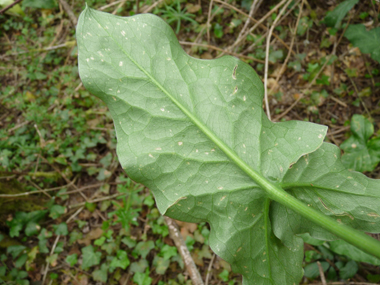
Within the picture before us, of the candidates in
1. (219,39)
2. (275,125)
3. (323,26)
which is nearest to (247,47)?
(219,39)

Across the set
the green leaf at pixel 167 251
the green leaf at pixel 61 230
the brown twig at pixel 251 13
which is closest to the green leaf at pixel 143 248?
the green leaf at pixel 167 251

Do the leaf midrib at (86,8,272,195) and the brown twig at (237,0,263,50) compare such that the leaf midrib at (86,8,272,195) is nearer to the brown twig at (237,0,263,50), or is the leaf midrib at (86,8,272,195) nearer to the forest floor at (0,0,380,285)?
the forest floor at (0,0,380,285)

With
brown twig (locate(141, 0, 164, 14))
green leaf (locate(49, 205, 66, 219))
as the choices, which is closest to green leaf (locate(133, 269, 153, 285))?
green leaf (locate(49, 205, 66, 219))

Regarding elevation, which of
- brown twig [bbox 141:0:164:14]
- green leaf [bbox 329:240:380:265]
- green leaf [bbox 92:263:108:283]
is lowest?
green leaf [bbox 92:263:108:283]

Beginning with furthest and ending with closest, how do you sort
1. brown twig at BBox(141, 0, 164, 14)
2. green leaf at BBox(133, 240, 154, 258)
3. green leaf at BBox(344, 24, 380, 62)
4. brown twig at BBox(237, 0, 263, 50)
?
1. brown twig at BBox(141, 0, 164, 14)
2. brown twig at BBox(237, 0, 263, 50)
3. green leaf at BBox(133, 240, 154, 258)
4. green leaf at BBox(344, 24, 380, 62)

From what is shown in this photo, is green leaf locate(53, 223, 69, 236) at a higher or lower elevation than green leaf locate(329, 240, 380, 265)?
lower

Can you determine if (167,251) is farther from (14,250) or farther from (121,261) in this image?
(14,250)
